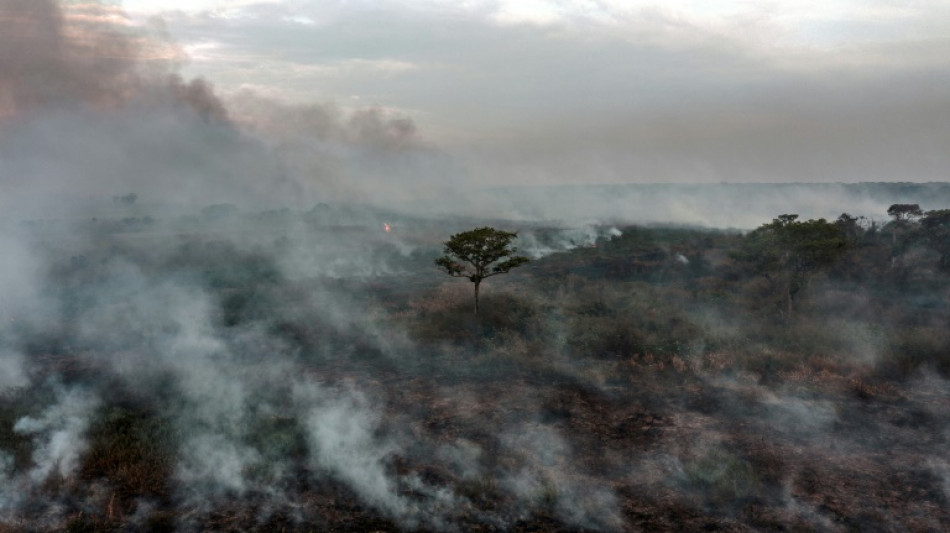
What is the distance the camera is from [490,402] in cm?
1834

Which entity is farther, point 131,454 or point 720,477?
point 131,454

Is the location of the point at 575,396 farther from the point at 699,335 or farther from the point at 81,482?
the point at 81,482

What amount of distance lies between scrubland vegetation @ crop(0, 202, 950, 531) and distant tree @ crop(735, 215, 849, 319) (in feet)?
A: 0.50

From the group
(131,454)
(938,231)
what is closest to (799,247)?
(938,231)

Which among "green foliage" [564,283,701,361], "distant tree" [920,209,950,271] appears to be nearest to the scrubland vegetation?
"green foliage" [564,283,701,361]

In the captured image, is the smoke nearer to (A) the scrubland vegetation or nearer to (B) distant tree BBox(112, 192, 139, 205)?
(A) the scrubland vegetation

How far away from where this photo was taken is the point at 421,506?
11.8 metres

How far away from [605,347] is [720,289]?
60.8 ft

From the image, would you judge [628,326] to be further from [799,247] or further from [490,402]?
[799,247]

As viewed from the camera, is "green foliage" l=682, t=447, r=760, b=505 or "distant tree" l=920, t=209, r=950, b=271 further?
"distant tree" l=920, t=209, r=950, b=271

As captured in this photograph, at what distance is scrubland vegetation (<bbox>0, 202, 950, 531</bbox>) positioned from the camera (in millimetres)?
11898

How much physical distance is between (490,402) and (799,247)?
2192 centimetres

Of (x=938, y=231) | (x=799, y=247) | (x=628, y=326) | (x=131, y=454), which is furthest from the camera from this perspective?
(x=938, y=231)

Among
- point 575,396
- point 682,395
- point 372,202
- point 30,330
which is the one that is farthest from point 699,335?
point 372,202
